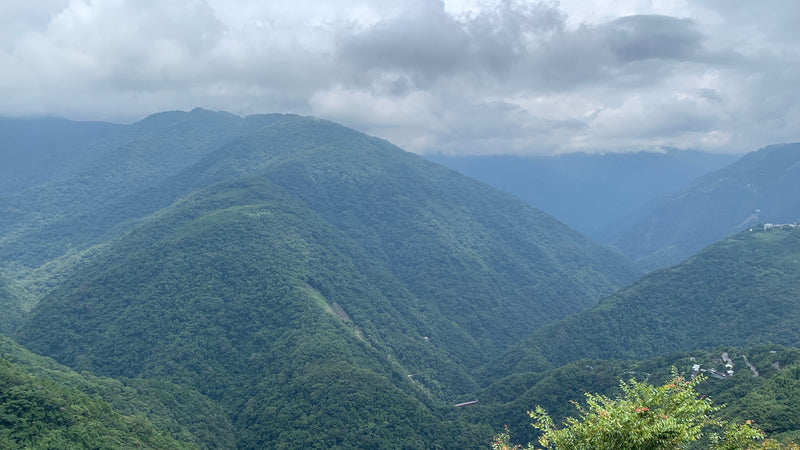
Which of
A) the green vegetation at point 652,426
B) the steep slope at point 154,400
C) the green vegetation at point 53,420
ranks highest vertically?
the green vegetation at point 652,426

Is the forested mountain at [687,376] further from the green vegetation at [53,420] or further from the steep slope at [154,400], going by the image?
the green vegetation at [53,420]

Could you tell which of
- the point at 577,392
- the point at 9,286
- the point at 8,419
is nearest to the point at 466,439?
the point at 577,392

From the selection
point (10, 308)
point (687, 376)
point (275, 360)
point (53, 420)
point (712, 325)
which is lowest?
point (275, 360)

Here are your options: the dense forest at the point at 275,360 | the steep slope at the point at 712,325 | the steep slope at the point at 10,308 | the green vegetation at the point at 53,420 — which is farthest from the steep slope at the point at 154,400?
the steep slope at the point at 712,325

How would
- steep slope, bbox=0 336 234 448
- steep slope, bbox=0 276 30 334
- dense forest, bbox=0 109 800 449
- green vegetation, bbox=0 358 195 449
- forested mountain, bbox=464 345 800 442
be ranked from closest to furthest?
1. green vegetation, bbox=0 358 195 449
2. forested mountain, bbox=464 345 800 442
3. dense forest, bbox=0 109 800 449
4. steep slope, bbox=0 336 234 448
5. steep slope, bbox=0 276 30 334

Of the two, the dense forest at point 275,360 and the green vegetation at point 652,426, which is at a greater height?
the green vegetation at point 652,426

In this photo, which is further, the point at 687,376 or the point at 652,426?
the point at 687,376

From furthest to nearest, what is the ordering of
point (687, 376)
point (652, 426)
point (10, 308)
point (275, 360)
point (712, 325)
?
point (712, 325)
point (10, 308)
point (275, 360)
point (687, 376)
point (652, 426)

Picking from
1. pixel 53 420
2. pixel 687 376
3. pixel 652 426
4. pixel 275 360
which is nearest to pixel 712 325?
pixel 687 376

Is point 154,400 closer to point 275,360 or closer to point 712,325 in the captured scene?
point 275,360

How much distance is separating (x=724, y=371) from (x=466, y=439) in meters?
59.1

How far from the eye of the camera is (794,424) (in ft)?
251

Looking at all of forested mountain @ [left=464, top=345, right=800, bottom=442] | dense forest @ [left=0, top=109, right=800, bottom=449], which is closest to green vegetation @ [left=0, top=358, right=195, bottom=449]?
dense forest @ [left=0, top=109, right=800, bottom=449]

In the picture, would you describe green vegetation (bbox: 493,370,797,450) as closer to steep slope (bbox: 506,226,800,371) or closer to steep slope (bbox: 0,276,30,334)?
Result: steep slope (bbox: 506,226,800,371)
